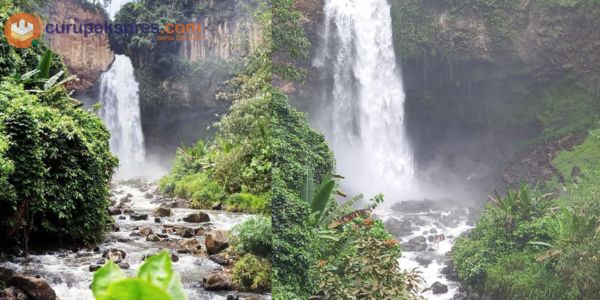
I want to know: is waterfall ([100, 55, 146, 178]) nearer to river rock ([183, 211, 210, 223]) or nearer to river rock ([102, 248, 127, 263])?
river rock ([183, 211, 210, 223])

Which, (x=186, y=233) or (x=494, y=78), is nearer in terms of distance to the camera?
(x=494, y=78)

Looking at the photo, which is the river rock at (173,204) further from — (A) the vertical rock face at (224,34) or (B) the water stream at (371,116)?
(B) the water stream at (371,116)

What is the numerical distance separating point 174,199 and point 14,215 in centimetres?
108

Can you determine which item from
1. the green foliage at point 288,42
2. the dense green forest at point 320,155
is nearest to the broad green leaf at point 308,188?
the dense green forest at point 320,155

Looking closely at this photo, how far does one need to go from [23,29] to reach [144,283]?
3946 millimetres

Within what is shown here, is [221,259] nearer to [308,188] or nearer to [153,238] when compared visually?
[153,238]

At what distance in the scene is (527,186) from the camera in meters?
2.21

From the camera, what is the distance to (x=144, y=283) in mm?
422

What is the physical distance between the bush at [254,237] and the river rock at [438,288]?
1210 mm

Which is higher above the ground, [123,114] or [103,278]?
[123,114]

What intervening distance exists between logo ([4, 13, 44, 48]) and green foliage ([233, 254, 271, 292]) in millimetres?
2258

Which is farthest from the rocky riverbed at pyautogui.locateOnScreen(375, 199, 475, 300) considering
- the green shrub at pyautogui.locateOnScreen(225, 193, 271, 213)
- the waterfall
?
the waterfall

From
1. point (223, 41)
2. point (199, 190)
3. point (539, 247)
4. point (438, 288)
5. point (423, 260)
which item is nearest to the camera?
point (539, 247)

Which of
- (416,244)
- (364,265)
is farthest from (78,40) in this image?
(416,244)
